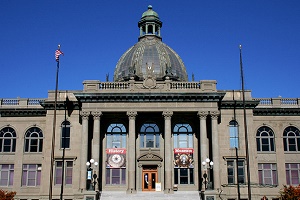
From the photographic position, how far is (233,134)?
1774 inches

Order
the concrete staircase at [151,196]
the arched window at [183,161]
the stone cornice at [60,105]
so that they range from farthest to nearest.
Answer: the stone cornice at [60,105], the arched window at [183,161], the concrete staircase at [151,196]

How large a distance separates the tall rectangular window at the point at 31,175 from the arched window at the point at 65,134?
4479mm

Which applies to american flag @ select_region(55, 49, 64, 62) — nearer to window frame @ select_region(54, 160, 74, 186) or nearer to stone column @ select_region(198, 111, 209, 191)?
window frame @ select_region(54, 160, 74, 186)

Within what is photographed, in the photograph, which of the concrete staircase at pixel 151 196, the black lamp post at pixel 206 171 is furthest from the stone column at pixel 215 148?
the concrete staircase at pixel 151 196

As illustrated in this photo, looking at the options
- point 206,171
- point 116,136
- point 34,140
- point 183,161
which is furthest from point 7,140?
point 206,171

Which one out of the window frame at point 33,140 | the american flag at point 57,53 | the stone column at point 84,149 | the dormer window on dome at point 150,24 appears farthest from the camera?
the dormer window on dome at point 150,24

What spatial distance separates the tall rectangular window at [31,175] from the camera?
150ft

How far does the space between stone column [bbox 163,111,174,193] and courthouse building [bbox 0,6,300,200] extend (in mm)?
105

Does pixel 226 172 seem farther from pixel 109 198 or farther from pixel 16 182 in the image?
pixel 16 182

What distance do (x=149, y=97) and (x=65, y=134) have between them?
10.7 metres

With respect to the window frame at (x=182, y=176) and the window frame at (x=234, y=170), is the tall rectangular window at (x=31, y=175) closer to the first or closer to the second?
the window frame at (x=182, y=176)

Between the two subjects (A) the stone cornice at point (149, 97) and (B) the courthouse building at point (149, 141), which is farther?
(A) the stone cornice at point (149, 97)

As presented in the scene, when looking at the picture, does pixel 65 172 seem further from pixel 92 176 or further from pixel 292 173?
pixel 292 173

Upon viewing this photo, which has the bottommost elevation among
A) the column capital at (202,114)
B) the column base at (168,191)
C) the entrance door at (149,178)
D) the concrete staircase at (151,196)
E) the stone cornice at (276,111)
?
the concrete staircase at (151,196)
